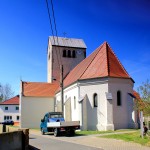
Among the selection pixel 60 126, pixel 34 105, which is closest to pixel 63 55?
pixel 34 105

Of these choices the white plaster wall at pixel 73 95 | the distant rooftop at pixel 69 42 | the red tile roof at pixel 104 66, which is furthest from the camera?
the distant rooftop at pixel 69 42

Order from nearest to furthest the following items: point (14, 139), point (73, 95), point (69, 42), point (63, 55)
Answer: point (14, 139), point (73, 95), point (63, 55), point (69, 42)

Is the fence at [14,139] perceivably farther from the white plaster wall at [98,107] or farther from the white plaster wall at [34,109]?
the white plaster wall at [34,109]

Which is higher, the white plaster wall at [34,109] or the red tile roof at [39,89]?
the red tile roof at [39,89]

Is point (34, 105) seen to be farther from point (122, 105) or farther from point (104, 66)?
point (122, 105)

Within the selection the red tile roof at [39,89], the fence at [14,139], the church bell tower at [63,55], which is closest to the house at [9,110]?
the church bell tower at [63,55]

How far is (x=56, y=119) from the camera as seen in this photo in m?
25.8

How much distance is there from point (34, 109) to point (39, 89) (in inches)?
177

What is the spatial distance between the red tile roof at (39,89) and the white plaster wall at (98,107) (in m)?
16.6

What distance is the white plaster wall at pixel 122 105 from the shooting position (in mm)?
28611

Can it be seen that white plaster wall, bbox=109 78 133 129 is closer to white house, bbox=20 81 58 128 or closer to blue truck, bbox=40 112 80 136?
blue truck, bbox=40 112 80 136

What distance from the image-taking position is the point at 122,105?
29219 millimetres

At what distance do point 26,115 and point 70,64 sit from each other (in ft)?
42.2

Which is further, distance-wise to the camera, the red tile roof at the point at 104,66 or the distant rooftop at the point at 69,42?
the distant rooftop at the point at 69,42
